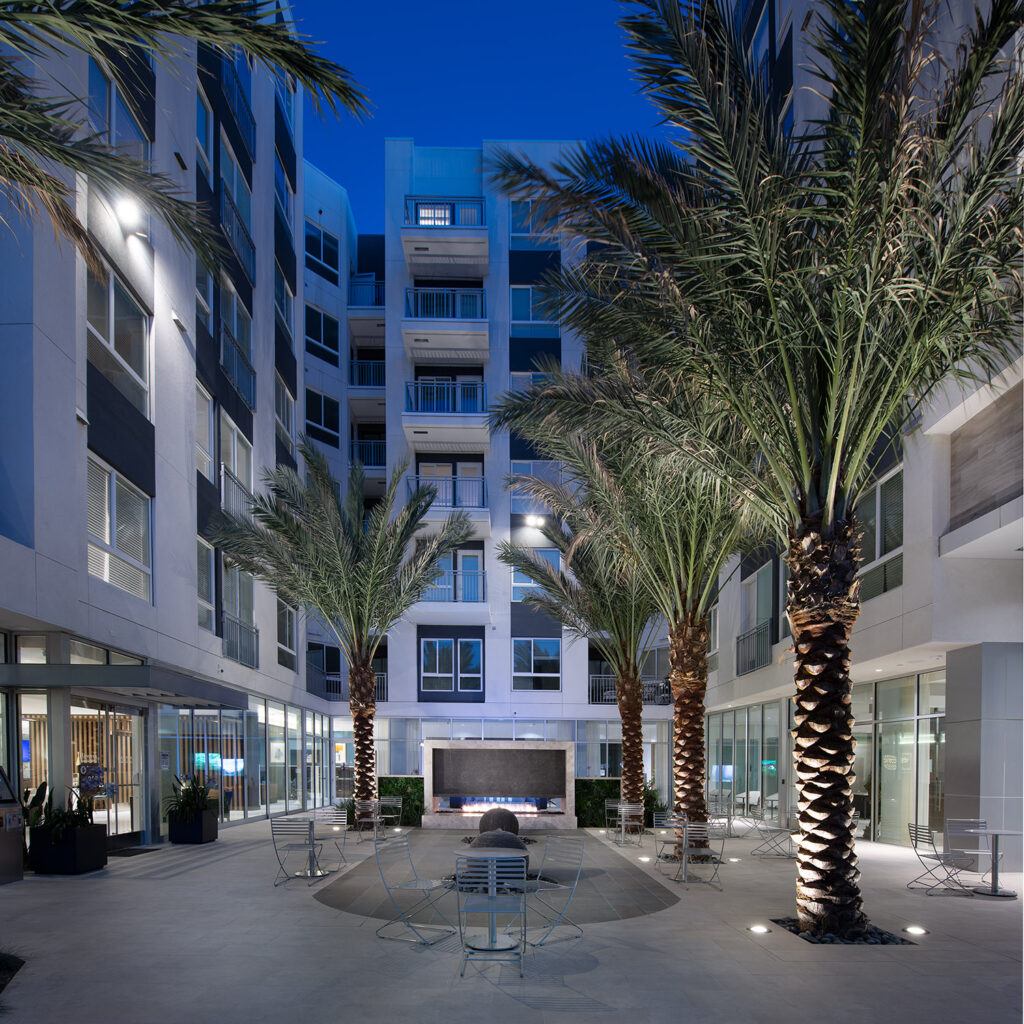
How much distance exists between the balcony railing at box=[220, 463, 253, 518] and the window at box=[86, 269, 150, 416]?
5.23 meters

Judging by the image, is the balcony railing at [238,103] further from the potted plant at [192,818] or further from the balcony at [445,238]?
the potted plant at [192,818]

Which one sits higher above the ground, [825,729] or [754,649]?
[825,729]

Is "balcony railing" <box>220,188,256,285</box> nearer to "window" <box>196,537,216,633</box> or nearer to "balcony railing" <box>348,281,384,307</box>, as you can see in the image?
"window" <box>196,537,216,633</box>

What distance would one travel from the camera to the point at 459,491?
35.4 m

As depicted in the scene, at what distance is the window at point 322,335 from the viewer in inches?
1499

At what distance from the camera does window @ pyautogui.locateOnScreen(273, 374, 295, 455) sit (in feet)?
96.7

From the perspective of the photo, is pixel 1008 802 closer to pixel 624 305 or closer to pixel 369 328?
pixel 624 305

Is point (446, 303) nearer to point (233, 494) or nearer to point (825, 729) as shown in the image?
Result: point (233, 494)

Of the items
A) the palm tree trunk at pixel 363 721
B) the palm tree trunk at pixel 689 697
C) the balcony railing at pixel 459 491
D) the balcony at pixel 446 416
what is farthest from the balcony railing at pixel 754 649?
the balcony at pixel 446 416

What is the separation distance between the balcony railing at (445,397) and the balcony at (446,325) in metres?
1.22

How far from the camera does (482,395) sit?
36500mm

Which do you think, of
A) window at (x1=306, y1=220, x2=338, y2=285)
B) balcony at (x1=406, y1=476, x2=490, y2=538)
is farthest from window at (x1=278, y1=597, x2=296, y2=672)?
window at (x1=306, y1=220, x2=338, y2=285)

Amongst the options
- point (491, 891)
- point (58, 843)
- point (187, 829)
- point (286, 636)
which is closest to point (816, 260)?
point (491, 891)

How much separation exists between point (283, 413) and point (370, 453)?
8.87m
